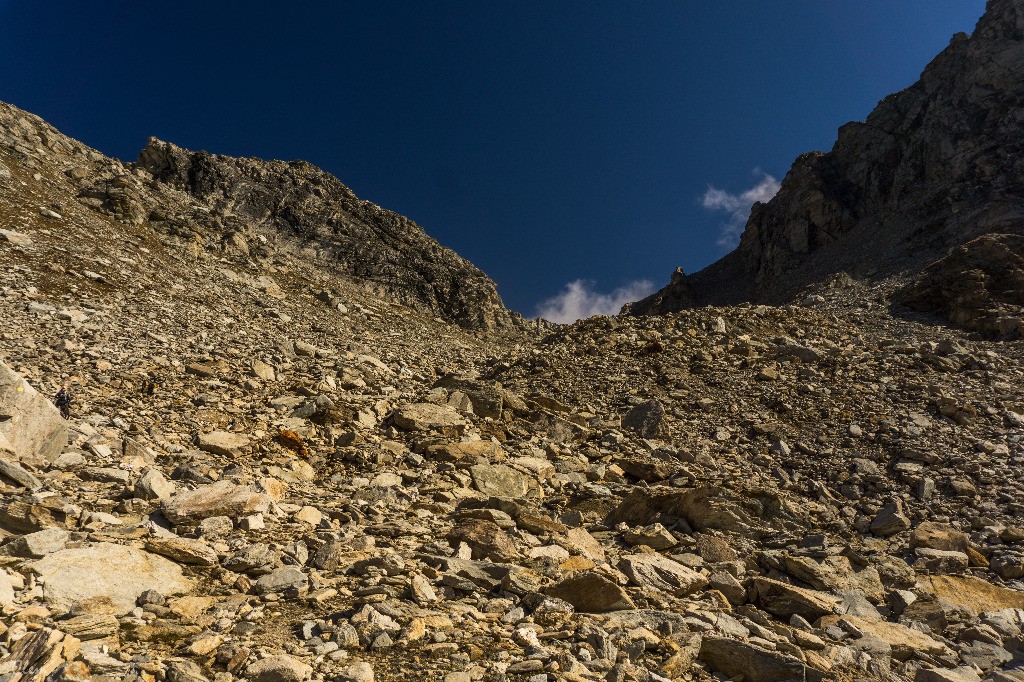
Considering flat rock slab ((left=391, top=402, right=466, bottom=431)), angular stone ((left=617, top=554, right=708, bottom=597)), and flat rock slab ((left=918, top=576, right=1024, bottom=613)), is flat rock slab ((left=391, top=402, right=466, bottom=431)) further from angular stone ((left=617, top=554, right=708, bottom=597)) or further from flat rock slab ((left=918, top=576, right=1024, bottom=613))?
flat rock slab ((left=918, top=576, right=1024, bottom=613))

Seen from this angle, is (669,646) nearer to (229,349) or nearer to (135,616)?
(135,616)

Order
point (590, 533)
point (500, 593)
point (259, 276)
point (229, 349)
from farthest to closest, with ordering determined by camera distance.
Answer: point (259, 276), point (229, 349), point (590, 533), point (500, 593)

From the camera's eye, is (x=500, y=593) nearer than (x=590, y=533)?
Yes

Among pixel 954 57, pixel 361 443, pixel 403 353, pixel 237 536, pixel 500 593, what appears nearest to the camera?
pixel 500 593

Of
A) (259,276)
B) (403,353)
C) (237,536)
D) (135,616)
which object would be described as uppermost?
(259,276)

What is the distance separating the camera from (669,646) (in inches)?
195

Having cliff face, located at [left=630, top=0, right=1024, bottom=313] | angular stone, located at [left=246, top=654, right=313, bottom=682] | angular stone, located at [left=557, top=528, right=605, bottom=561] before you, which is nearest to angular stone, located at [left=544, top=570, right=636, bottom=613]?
angular stone, located at [left=557, top=528, right=605, bottom=561]

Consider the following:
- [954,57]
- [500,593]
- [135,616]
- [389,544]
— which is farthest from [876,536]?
[954,57]

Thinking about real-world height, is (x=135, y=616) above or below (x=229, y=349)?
below

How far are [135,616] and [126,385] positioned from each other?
8604mm

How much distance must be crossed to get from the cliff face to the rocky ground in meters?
32.7

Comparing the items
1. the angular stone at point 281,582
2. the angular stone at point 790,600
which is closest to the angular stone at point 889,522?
the angular stone at point 790,600

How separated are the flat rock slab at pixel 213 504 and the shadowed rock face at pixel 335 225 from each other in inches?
1285

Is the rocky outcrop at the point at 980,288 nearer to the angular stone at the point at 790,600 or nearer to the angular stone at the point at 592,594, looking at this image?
the angular stone at the point at 790,600
